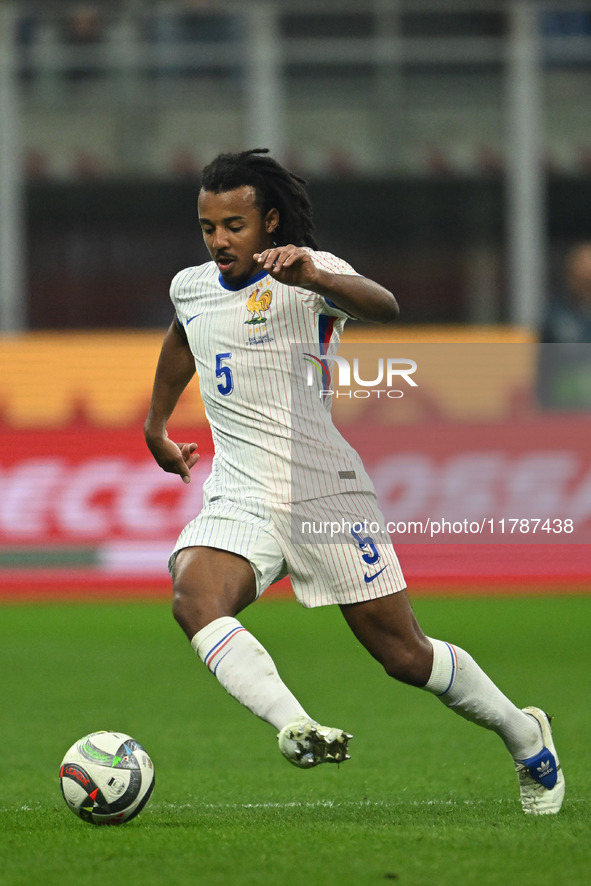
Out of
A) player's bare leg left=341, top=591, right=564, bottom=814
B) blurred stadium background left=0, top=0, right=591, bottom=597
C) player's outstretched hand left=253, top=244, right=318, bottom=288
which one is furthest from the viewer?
blurred stadium background left=0, top=0, right=591, bottom=597

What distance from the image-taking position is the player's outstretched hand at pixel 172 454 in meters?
4.84

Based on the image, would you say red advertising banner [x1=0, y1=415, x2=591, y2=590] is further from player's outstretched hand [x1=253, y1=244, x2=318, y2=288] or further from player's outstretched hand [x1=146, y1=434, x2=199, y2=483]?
player's outstretched hand [x1=253, y1=244, x2=318, y2=288]

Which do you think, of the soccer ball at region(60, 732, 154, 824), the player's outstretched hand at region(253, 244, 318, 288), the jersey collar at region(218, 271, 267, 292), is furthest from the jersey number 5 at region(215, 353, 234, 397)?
the soccer ball at region(60, 732, 154, 824)

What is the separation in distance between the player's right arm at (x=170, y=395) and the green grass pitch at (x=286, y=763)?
3.76ft

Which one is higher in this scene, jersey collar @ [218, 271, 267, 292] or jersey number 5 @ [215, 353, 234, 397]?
jersey collar @ [218, 271, 267, 292]

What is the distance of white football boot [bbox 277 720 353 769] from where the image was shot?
12.0ft

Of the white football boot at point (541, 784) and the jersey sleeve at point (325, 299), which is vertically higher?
the jersey sleeve at point (325, 299)

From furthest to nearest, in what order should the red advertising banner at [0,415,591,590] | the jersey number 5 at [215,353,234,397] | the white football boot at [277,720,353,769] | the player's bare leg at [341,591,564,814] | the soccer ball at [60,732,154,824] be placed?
the red advertising banner at [0,415,591,590] < the jersey number 5 at [215,353,234,397] < the player's bare leg at [341,591,564,814] < the soccer ball at [60,732,154,824] < the white football boot at [277,720,353,769]

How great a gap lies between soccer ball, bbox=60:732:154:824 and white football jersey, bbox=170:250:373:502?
0.86 meters

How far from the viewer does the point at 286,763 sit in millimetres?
5887

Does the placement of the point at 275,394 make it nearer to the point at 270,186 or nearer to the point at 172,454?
the point at 172,454

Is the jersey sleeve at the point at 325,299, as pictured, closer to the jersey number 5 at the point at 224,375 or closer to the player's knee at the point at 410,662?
the jersey number 5 at the point at 224,375

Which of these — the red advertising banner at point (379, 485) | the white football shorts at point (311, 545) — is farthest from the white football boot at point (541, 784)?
the red advertising banner at point (379, 485)

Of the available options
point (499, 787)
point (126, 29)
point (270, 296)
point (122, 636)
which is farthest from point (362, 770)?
point (126, 29)
